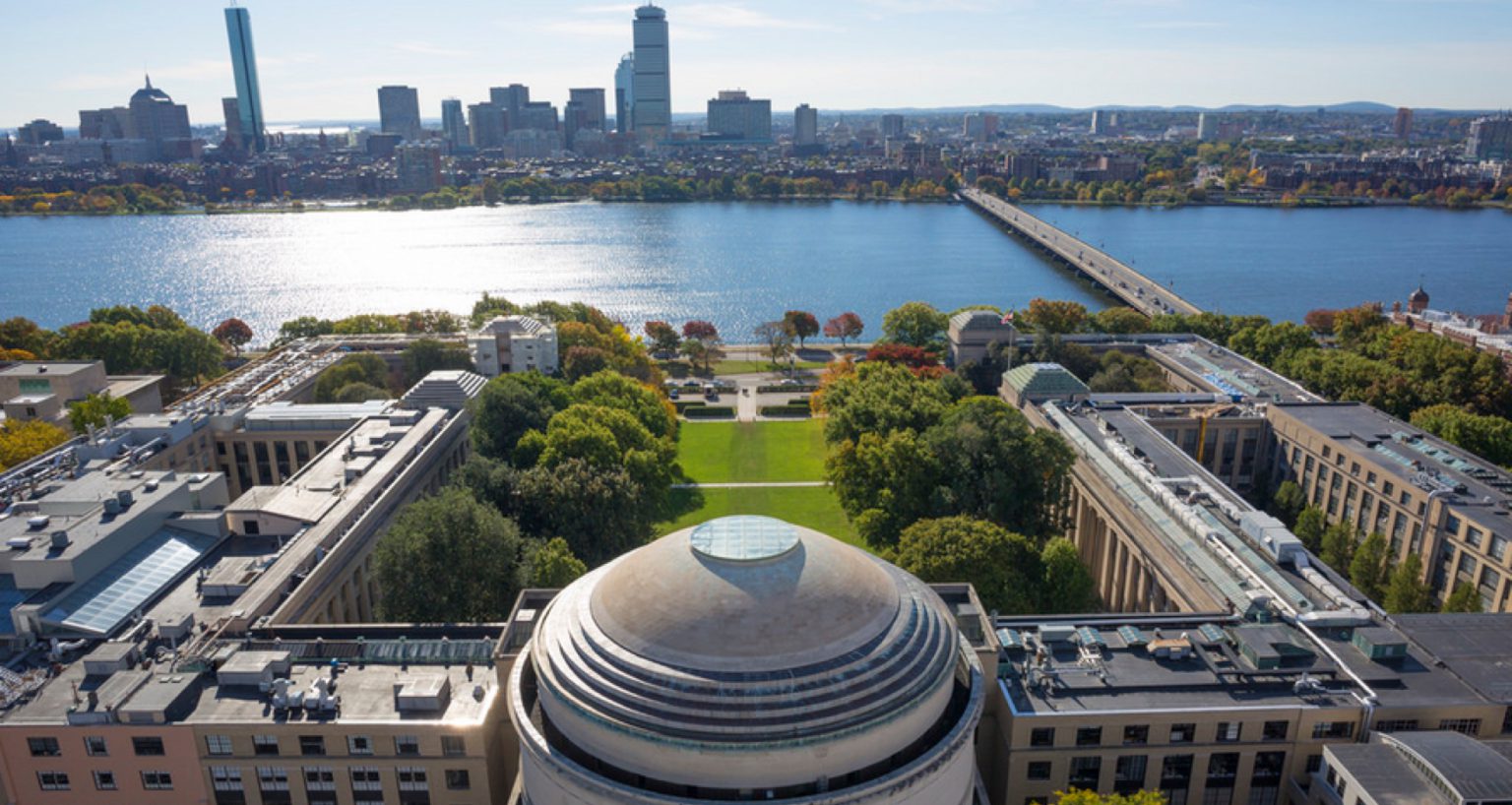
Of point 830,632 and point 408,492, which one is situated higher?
point 830,632

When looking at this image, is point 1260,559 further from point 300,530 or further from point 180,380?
point 180,380

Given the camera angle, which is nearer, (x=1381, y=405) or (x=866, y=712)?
(x=866, y=712)

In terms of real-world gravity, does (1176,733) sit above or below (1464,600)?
above

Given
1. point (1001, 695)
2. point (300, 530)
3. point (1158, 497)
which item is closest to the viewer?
point (1001, 695)

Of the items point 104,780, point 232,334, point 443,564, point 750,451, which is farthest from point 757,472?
point 232,334

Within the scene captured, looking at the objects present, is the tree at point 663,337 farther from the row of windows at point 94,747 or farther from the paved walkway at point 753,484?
the row of windows at point 94,747

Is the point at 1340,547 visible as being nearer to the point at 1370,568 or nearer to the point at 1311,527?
the point at 1370,568

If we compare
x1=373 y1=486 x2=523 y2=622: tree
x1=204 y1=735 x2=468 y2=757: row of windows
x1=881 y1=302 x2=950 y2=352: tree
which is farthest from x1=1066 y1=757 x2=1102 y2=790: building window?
x1=881 y1=302 x2=950 y2=352: tree

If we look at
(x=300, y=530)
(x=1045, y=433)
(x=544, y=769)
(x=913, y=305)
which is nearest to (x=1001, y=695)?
(x=544, y=769)
